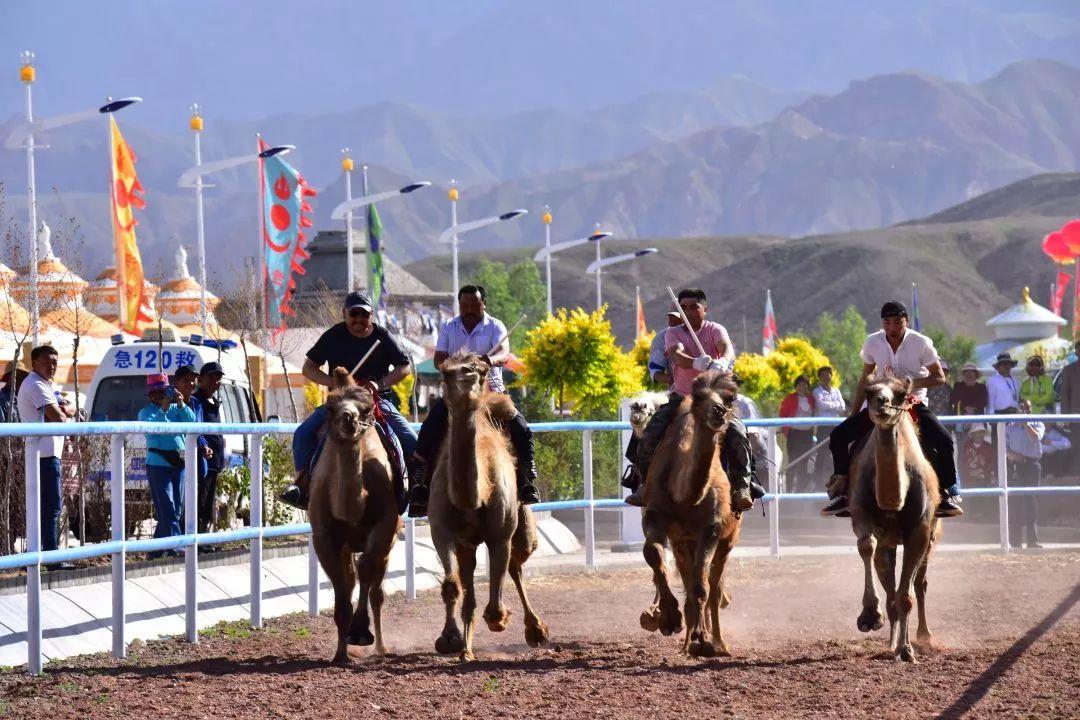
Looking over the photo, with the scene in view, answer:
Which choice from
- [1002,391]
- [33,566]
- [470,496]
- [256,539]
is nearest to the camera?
[33,566]

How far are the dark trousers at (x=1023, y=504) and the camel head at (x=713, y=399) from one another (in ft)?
33.7

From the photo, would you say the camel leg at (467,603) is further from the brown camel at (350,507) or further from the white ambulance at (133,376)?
the white ambulance at (133,376)

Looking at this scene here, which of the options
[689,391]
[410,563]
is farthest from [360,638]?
[410,563]

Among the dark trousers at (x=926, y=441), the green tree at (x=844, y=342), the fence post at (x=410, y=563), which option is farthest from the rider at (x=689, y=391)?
the green tree at (x=844, y=342)

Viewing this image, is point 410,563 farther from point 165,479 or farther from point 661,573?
point 661,573

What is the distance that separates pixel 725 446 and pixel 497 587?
1.95 metres

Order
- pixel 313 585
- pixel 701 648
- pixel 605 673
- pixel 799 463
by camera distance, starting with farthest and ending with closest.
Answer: pixel 799 463, pixel 313 585, pixel 701 648, pixel 605 673

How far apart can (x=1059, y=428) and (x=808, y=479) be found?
129 inches

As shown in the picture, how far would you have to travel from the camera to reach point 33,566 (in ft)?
31.8

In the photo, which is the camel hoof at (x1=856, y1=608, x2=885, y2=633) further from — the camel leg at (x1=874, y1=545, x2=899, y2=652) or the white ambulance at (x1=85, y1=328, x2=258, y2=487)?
the white ambulance at (x1=85, y1=328, x2=258, y2=487)

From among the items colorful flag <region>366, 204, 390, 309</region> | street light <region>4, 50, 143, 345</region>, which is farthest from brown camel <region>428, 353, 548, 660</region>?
colorful flag <region>366, 204, 390, 309</region>

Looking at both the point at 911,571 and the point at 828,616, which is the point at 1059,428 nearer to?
the point at 828,616

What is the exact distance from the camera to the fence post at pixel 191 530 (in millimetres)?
11664

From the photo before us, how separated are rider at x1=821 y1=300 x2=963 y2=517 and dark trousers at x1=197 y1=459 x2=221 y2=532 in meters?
5.05
